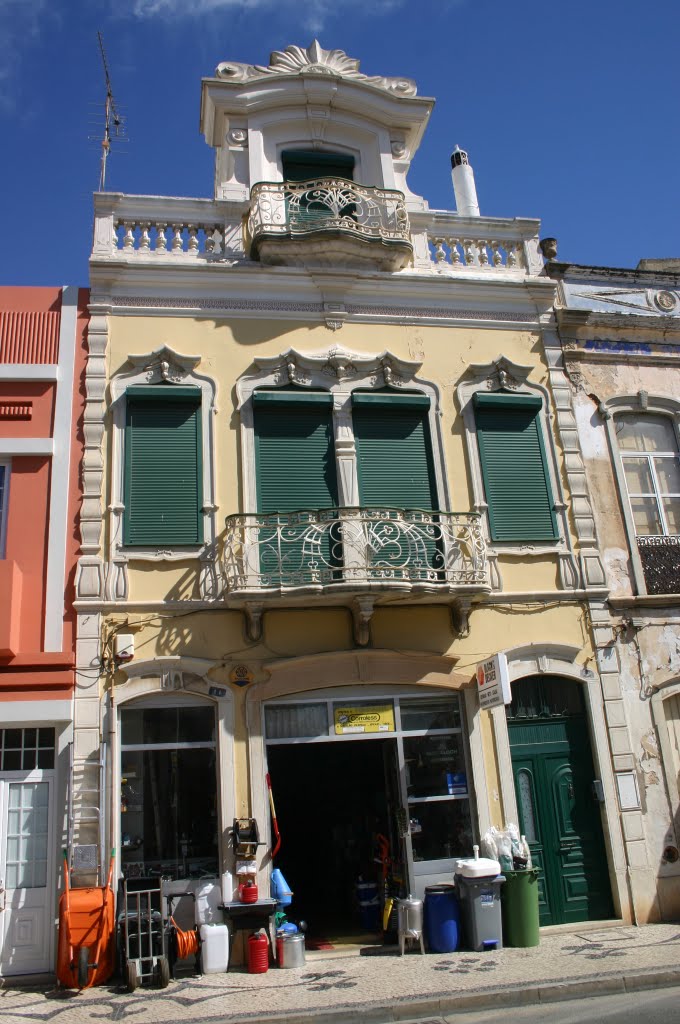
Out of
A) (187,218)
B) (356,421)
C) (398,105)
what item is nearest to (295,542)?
(356,421)

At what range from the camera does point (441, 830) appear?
1062 centimetres

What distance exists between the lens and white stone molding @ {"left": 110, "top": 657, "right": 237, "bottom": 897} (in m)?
10.0

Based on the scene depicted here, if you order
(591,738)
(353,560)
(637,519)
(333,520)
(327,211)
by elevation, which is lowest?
(591,738)

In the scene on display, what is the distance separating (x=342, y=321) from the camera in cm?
1254

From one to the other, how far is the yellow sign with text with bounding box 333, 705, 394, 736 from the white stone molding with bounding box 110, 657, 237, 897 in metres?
1.39

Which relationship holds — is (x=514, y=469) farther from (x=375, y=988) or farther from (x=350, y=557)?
(x=375, y=988)

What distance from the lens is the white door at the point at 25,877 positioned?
932 centimetres

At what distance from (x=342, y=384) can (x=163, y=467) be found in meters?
2.86

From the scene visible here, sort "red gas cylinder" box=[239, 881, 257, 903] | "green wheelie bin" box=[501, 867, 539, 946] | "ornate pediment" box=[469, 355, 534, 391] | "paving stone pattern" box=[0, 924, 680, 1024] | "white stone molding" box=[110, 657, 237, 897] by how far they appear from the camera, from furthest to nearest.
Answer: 1. "ornate pediment" box=[469, 355, 534, 391]
2. "white stone molding" box=[110, 657, 237, 897]
3. "green wheelie bin" box=[501, 867, 539, 946]
4. "red gas cylinder" box=[239, 881, 257, 903]
5. "paving stone pattern" box=[0, 924, 680, 1024]

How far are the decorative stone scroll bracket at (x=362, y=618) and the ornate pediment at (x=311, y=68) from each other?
8.86m

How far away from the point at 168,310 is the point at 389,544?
477 cm

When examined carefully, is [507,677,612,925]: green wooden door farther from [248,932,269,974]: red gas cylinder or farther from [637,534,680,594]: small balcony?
[248,932,269,974]: red gas cylinder

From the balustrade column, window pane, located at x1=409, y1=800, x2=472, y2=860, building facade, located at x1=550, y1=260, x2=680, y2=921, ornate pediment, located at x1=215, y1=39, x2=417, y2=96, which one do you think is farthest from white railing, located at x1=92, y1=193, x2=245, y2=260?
window pane, located at x1=409, y1=800, x2=472, y2=860

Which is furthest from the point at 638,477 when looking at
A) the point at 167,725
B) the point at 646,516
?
the point at 167,725
